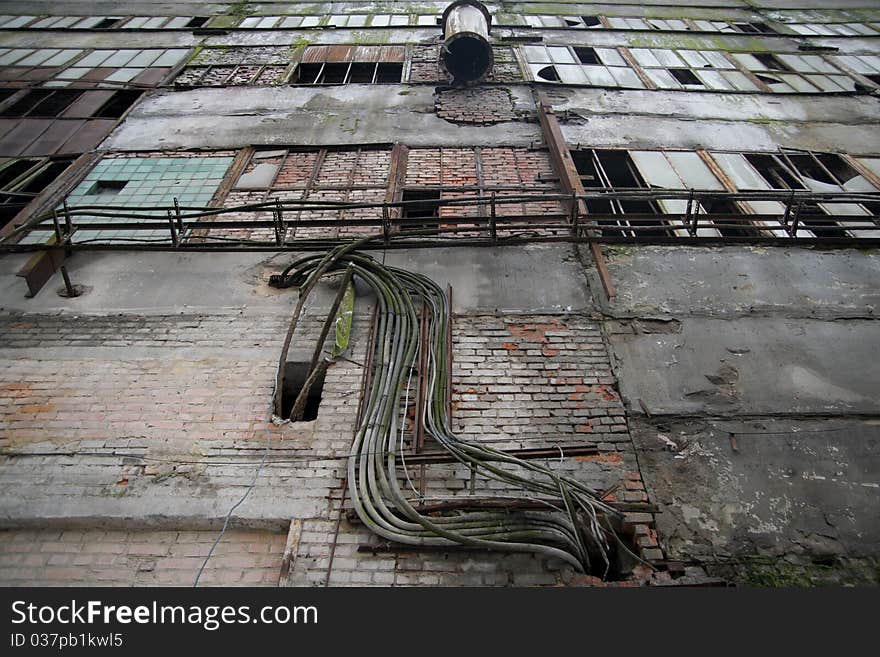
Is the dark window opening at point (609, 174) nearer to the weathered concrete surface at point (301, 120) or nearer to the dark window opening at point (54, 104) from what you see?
the weathered concrete surface at point (301, 120)

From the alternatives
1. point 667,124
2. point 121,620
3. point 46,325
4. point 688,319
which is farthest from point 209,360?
point 667,124

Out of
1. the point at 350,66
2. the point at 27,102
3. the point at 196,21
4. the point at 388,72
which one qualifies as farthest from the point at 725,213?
the point at 196,21

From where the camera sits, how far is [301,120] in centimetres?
959

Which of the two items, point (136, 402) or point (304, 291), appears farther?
point (304, 291)

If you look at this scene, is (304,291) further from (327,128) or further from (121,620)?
(327,128)

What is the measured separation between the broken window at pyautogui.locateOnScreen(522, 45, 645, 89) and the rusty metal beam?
1.37 metres

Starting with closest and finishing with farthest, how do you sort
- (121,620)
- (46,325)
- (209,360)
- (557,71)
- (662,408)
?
(121,620) < (662,408) < (209,360) < (46,325) < (557,71)

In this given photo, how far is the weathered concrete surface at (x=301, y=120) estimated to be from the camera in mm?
8992

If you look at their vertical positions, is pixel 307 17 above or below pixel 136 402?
above

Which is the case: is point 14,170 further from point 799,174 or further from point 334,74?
point 799,174

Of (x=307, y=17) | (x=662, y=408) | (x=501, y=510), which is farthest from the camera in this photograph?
(x=307, y=17)

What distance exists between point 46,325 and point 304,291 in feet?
8.91

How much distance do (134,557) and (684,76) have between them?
12766 millimetres

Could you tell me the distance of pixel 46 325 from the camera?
545cm
